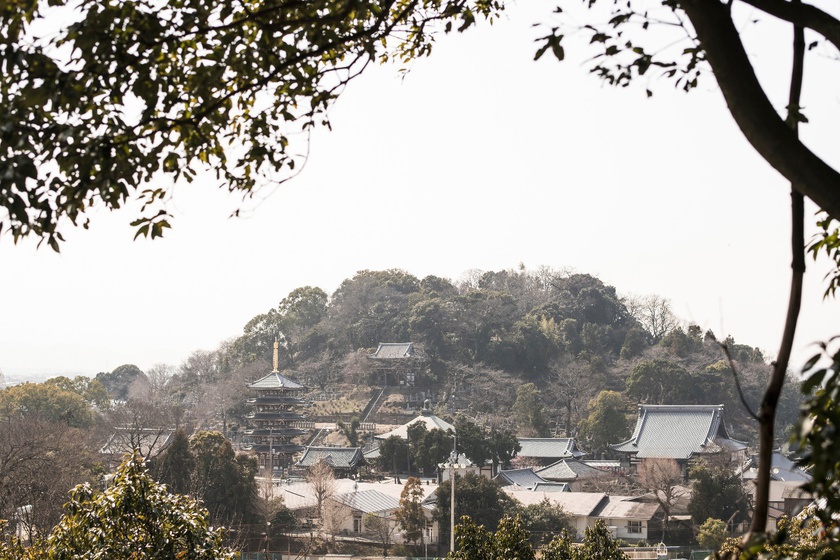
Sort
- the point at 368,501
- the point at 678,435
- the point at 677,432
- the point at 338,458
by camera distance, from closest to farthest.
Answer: the point at 368,501 → the point at 338,458 → the point at 678,435 → the point at 677,432

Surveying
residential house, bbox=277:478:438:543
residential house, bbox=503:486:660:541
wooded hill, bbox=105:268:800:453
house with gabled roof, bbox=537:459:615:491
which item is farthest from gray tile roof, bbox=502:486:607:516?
wooded hill, bbox=105:268:800:453

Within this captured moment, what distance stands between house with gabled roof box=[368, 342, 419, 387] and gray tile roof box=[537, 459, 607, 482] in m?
13.6

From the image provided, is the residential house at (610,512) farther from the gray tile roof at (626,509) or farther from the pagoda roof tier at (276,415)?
the pagoda roof tier at (276,415)

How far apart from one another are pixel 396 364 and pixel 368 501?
65.0ft

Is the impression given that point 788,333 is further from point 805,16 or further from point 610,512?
point 610,512

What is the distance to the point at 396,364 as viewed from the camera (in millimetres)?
42812

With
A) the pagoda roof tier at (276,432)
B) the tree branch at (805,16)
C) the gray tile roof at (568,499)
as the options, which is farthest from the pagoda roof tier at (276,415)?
the tree branch at (805,16)

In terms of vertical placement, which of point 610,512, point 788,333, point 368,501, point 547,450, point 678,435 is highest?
point 788,333

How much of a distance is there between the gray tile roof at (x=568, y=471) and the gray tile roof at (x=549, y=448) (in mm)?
1729

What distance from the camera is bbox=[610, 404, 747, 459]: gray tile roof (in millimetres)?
30955

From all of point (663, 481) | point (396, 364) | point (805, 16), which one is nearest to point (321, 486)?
point (663, 481)

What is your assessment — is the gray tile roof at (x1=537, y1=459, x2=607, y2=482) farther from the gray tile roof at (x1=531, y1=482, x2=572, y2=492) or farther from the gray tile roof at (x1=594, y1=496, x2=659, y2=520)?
the gray tile roof at (x1=594, y1=496, x2=659, y2=520)

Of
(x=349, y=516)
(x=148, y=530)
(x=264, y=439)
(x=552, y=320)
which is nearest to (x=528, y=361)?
(x=552, y=320)

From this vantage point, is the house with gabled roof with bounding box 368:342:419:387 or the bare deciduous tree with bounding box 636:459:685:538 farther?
the house with gabled roof with bounding box 368:342:419:387
